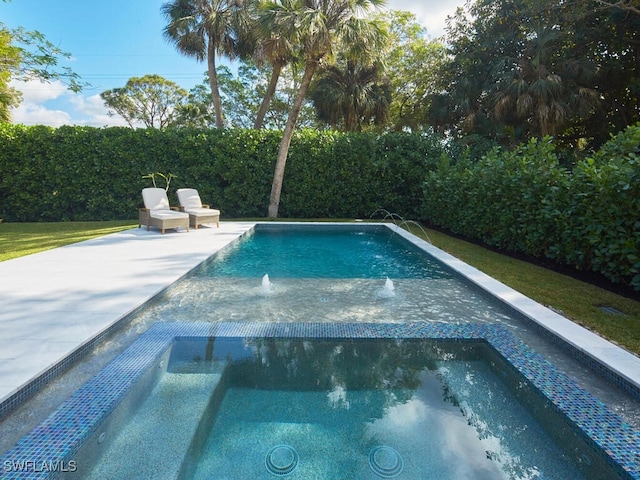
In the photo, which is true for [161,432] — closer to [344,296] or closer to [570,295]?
[344,296]

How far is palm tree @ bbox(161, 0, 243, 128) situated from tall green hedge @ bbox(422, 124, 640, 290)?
1151 cm

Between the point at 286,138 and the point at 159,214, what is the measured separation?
5.26 meters

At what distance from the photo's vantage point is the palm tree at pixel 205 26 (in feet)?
50.8

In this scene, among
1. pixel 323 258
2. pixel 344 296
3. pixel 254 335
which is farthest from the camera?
pixel 323 258

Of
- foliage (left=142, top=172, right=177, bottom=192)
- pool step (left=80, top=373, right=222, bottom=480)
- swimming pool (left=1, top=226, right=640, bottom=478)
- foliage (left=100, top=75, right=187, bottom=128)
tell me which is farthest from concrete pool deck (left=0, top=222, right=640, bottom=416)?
foliage (left=100, top=75, right=187, bottom=128)

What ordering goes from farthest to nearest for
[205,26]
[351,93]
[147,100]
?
[147,100], [351,93], [205,26]

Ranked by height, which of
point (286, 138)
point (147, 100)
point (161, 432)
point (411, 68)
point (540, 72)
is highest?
point (147, 100)

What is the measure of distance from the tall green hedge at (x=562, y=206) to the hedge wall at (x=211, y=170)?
14.3ft

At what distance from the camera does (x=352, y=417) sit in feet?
8.29

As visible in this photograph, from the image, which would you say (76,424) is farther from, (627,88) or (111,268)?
(627,88)

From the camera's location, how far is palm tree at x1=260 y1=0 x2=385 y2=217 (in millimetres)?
10758

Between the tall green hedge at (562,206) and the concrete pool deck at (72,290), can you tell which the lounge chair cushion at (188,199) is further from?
the tall green hedge at (562,206)

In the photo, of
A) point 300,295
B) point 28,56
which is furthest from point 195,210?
point 300,295

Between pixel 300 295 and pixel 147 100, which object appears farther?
pixel 147 100
